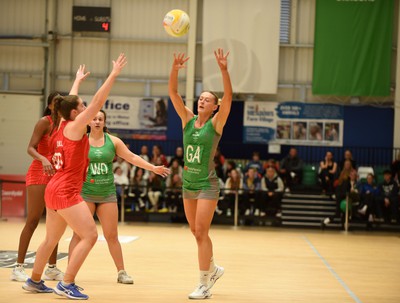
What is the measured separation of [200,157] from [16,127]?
15.1 metres

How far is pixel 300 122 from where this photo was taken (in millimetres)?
21125

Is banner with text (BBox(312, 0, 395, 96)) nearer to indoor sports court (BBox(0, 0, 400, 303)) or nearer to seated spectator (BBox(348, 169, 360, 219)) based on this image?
indoor sports court (BBox(0, 0, 400, 303))

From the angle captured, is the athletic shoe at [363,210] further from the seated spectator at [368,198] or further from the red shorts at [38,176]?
the red shorts at [38,176]

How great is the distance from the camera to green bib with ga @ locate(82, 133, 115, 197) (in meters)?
7.75

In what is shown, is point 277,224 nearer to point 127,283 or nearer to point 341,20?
point 341,20

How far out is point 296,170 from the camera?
18969 millimetres

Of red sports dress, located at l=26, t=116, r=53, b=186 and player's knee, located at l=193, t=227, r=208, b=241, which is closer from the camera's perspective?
player's knee, located at l=193, t=227, r=208, b=241

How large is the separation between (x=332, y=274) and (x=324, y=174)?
30.8 feet

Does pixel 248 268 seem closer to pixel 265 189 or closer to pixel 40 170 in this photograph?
pixel 40 170

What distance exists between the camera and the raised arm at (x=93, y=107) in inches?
246

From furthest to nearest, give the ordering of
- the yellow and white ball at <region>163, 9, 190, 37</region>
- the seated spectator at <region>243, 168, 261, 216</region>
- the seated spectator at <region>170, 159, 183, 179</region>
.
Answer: the seated spectator at <region>170, 159, 183, 179</region>, the seated spectator at <region>243, 168, 261, 216</region>, the yellow and white ball at <region>163, 9, 190, 37</region>

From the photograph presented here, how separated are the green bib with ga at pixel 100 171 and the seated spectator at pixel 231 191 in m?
9.37

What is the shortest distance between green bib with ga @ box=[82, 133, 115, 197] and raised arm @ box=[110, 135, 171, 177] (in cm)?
6

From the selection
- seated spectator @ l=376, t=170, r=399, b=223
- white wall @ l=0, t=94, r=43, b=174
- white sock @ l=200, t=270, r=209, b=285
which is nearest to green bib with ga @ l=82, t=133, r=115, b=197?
white sock @ l=200, t=270, r=209, b=285
